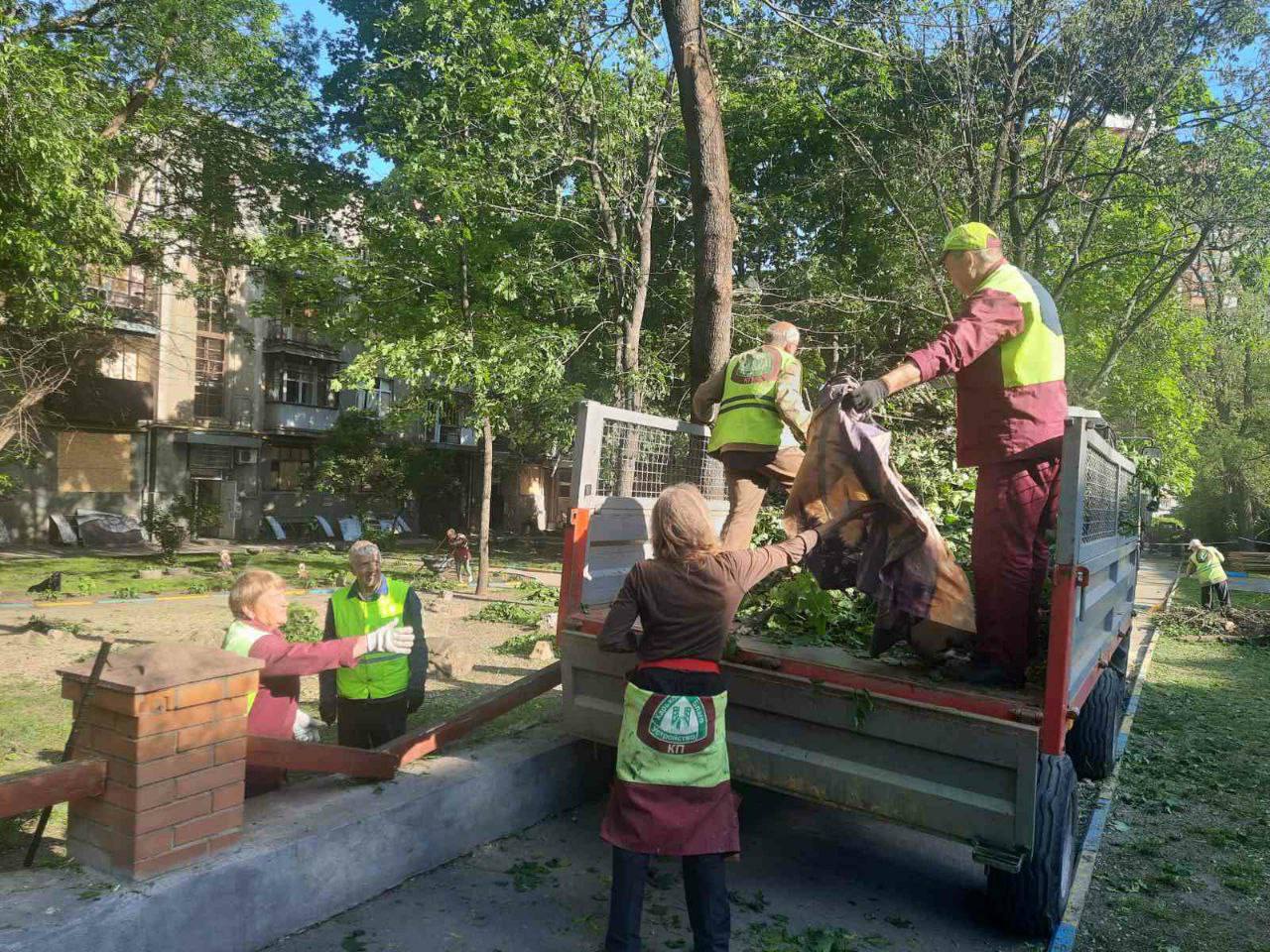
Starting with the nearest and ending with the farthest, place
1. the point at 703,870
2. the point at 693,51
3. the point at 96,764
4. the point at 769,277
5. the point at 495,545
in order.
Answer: the point at 96,764 → the point at 703,870 → the point at 693,51 → the point at 769,277 → the point at 495,545

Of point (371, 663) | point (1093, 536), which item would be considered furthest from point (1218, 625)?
point (371, 663)

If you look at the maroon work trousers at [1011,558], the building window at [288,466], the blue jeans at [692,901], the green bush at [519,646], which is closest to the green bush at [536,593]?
the green bush at [519,646]

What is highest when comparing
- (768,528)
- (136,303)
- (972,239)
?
(136,303)

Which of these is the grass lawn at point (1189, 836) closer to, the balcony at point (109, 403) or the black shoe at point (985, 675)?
the black shoe at point (985, 675)

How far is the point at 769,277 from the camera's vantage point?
58.4 ft

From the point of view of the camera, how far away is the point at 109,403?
88.6 ft

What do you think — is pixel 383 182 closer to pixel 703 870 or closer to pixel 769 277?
pixel 769 277

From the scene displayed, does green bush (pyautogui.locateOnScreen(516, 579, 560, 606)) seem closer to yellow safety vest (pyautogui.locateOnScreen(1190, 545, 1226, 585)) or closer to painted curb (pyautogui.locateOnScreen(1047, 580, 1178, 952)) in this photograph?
painted curb (pyautogui.locateOnScreen(1047, 580, 1178, 952))

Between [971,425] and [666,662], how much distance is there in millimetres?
1723

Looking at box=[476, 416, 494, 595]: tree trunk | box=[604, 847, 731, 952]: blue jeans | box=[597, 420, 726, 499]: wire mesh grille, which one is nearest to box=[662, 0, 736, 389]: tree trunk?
box=[597, 420, 726, 499]: wire mesh grille

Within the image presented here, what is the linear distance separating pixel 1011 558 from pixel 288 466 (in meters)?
33.9

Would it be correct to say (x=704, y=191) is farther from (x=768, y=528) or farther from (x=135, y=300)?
(x=135, y=300)

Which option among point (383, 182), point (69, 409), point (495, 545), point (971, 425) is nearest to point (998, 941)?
point (971, 425)

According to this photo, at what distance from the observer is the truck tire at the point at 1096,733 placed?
530 cm
